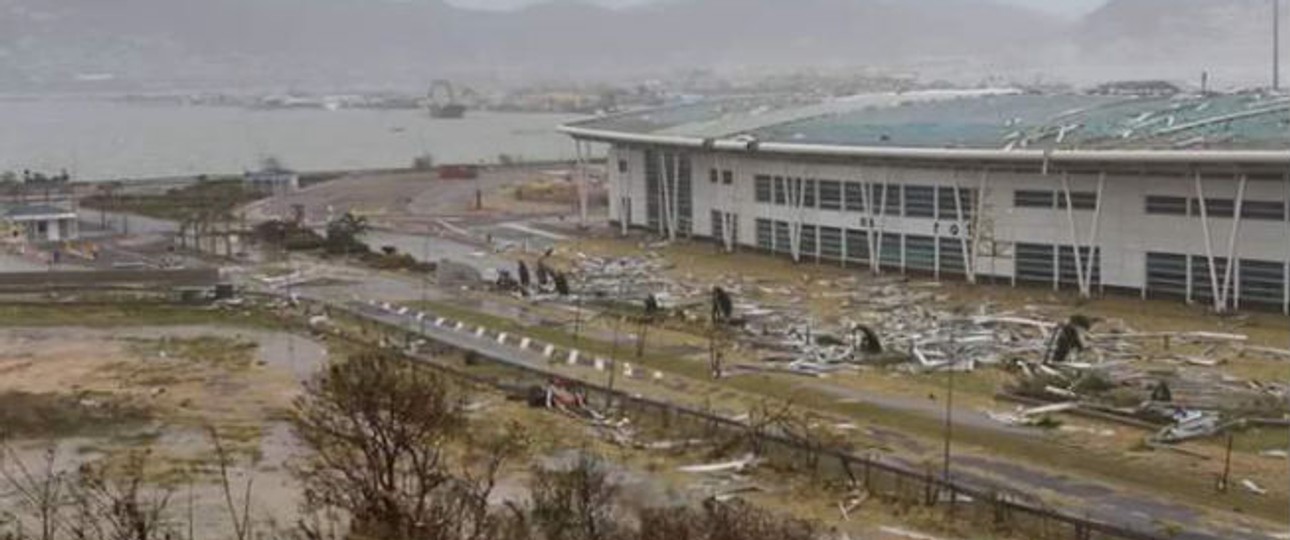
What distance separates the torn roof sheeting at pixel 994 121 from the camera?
24.1 m

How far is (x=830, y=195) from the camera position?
28.7 m

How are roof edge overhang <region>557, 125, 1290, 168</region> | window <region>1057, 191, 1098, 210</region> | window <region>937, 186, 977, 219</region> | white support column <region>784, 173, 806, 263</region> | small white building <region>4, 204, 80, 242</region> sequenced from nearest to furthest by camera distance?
roof edge overhang <region>557, 125, 1290, 168</region>
window <region>1057, 191, 1098, 210</region>
window <region>937, 186, 977, 219</region>
white support column <region>784, 173, 806, 263</region>
small white building <region>4, 204, 80, 242</region>

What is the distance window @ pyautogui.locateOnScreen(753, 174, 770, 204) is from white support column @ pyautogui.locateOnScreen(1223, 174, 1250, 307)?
9676 millimetres

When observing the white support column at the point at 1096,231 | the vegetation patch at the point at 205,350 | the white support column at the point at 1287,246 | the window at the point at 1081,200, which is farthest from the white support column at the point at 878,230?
the vegetation patch at the point at 205,350

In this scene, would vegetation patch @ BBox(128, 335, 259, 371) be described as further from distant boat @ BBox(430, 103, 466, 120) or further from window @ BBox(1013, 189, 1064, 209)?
distant boat @ BBox(430, 103, 466, 120)

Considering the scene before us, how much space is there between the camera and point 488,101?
14262 centimetres

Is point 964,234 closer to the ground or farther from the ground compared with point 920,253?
farther from the ground

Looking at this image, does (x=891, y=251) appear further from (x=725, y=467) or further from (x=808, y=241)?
(x=725, y=467)

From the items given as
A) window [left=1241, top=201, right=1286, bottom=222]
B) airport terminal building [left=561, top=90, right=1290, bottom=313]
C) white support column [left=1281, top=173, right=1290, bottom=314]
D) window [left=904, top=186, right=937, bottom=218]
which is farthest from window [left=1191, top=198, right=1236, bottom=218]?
window [left=904, top=186, right=937, bottom=218]

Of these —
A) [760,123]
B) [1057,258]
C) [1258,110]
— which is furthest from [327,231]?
[1258,110]

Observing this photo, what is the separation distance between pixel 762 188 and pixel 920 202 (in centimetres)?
413

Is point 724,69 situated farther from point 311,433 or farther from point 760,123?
point 311,433

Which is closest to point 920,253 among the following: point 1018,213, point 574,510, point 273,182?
point 1018,213

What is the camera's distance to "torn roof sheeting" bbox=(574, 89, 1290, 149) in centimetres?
2411
